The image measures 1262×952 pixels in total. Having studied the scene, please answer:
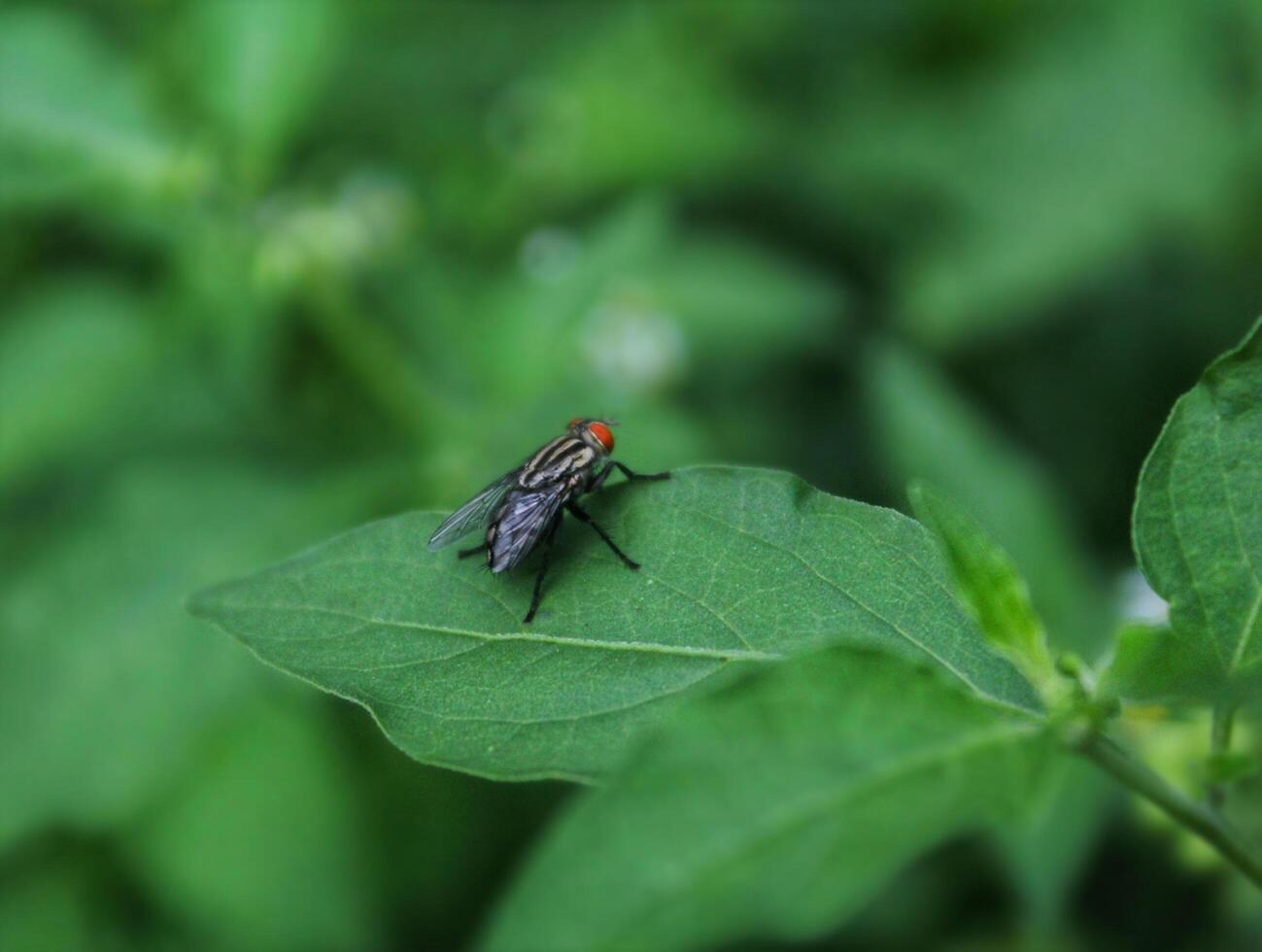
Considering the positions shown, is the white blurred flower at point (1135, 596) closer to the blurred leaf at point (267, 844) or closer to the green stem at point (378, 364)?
the green stem at point (378, 364)

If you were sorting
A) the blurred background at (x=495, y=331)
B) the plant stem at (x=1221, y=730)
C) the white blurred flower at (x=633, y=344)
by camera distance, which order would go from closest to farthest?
the plant stem at (x=1221, y=730) → the blurred background at (x=495, y=331) → the white blurred flower at (x=633, y=344)

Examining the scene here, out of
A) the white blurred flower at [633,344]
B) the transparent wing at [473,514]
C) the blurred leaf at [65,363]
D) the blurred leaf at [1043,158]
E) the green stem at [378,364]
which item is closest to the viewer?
the transparent wing at [473,514]

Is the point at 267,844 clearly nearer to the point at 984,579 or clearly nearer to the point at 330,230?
the point at 330,230

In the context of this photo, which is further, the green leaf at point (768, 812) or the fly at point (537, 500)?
the fly at point (537, 500)

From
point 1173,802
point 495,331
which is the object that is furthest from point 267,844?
point 1173,802

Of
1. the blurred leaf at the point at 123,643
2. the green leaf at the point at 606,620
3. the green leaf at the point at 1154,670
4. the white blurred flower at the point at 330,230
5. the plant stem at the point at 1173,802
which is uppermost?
the white blurred flower at the point at 330,230

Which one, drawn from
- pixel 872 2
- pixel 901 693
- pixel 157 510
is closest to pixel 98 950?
pixel 157 510

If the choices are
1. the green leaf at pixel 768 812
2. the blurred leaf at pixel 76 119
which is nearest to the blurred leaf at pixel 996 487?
the blurred leaf at pixel 76 119

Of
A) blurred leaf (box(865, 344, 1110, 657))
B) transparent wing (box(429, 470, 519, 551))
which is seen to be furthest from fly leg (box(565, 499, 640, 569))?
blurred leaf (box(865, 344, 1110, 657))
